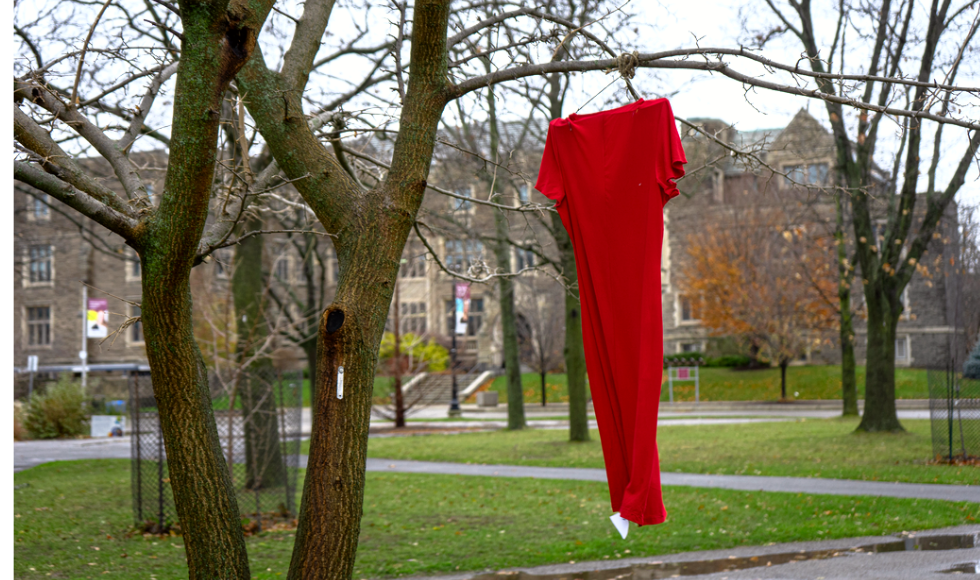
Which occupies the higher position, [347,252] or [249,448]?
[347,252]

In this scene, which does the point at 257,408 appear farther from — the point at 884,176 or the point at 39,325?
the point at 39,325

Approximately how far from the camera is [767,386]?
117ft

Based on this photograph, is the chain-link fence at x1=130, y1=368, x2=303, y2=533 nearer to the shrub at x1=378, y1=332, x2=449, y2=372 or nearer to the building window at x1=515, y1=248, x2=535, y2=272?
the building window at x1=515, y1=248, x2=535, y2=272

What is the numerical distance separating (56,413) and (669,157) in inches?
1000

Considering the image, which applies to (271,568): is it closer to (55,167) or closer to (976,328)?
(55,167)

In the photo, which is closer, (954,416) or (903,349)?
(954,416)

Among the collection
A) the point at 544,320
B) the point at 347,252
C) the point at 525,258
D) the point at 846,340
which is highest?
the point at 525,258

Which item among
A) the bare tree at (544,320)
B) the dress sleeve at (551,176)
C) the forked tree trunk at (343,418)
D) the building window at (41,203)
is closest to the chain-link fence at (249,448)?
the building window at (41,203)

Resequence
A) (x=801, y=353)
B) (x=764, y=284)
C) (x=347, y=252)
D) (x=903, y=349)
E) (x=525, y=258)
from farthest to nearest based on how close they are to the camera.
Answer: (x=903, y=349) < (x=801, y=353) < (x=525, y=258) < (x=764, y=284) < (x=347, y=252)

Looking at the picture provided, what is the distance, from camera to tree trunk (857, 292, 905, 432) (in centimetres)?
1814

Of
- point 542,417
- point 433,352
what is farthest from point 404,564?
point 433,352

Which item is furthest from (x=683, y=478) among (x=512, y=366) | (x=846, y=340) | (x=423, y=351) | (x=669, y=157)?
(x=423, y=351)

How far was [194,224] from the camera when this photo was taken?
185 inches

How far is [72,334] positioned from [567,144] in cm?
5058
